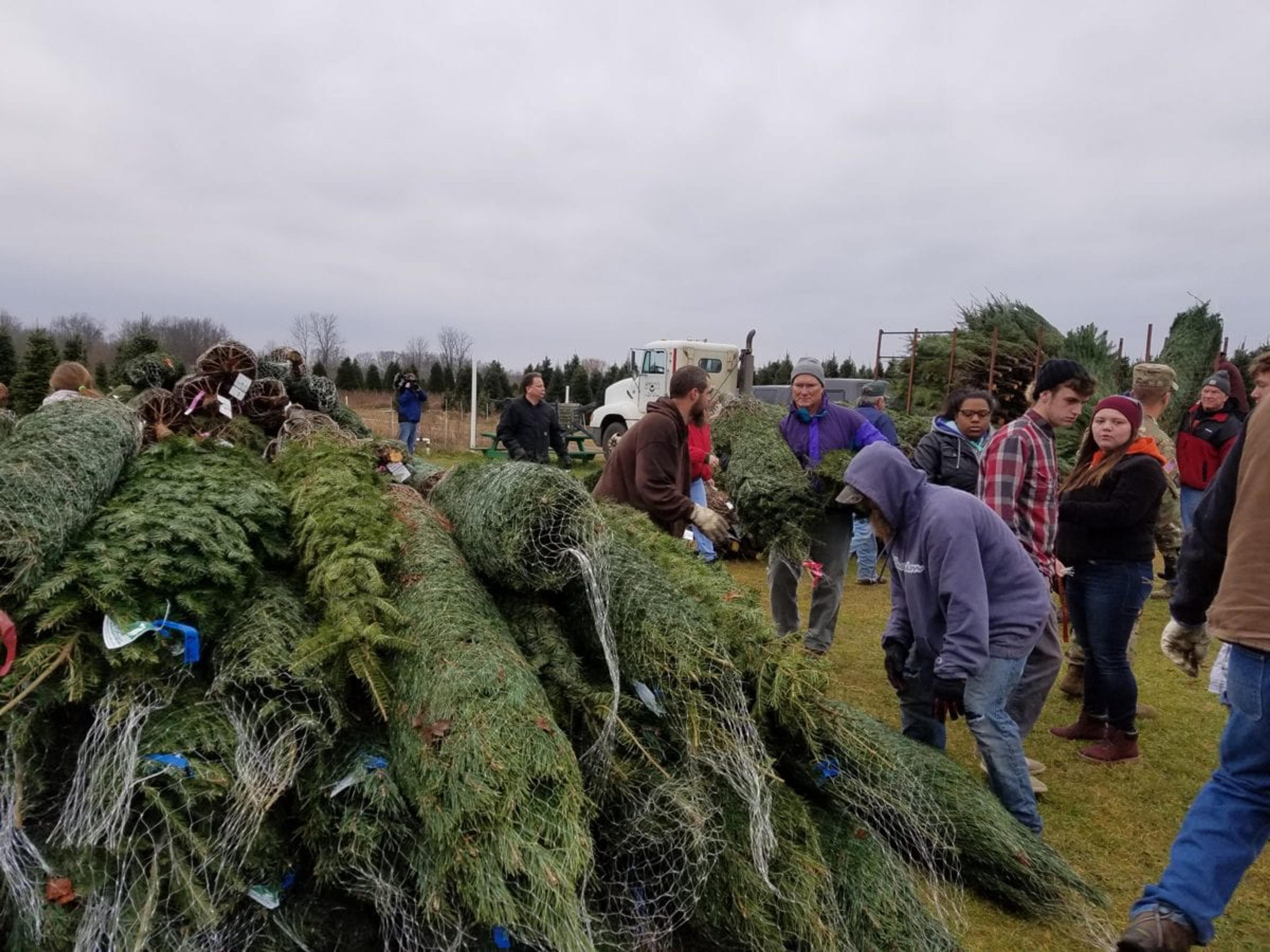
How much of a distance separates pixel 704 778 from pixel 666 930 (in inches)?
16.5

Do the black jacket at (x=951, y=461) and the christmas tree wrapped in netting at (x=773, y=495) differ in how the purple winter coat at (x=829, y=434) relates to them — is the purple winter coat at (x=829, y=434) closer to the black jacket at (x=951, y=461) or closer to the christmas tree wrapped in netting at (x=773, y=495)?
the christmas tree wrapped in netting at (x=773, y=495)

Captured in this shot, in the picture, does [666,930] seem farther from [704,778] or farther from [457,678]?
[457,678]

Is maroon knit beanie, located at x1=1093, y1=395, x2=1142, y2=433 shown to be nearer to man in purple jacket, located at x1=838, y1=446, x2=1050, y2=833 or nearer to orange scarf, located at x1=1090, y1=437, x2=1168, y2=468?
orange scarf, located at x1=1090, y1=437, x2=1168, y2=468

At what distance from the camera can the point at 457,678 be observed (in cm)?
207

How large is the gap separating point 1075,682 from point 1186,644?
99.5 inches

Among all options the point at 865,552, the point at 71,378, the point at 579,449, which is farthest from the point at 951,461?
the point at 579,449

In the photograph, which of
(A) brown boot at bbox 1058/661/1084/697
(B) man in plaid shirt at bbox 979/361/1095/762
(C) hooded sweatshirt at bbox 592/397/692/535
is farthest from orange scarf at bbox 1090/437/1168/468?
(C) hooded sweatshirt at bbox 592/397/692/535

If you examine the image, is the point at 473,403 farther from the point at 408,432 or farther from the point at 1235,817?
the point at 1235,817

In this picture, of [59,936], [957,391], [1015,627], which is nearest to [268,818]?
[59,936]

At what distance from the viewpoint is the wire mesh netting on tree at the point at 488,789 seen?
1.71 m

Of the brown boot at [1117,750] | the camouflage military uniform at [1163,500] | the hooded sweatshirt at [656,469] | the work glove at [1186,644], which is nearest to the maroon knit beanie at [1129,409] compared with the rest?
the camouflage military uniform at [1163,500]

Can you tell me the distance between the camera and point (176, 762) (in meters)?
1.82

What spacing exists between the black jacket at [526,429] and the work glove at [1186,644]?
18.8 feet

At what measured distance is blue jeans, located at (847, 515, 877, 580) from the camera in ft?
25.1
